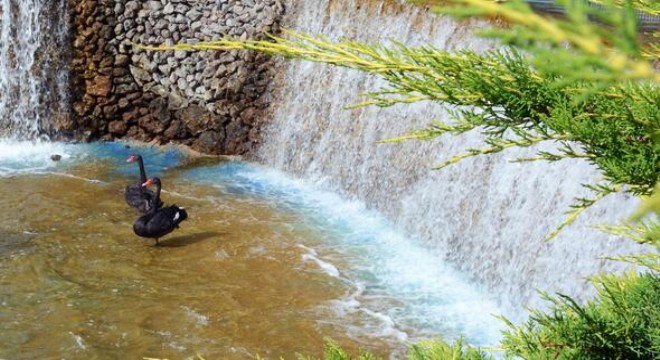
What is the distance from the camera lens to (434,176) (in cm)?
1128

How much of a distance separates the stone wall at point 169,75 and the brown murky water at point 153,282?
2.47 metres

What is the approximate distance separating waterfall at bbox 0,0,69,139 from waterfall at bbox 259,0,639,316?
382 centimetres

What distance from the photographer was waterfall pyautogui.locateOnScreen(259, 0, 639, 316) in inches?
342

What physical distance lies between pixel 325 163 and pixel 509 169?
13.3 ft

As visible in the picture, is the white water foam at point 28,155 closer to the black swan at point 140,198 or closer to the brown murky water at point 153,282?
the brown murky water at point 153,282

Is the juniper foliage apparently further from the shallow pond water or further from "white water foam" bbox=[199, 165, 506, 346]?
"white water foam" bbox=[199, 165, 506, 346]

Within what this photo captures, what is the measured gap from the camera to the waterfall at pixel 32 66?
15188 millimetres

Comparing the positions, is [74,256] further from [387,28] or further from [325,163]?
[387,28]

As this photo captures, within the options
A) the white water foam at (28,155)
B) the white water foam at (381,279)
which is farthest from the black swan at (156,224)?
the white water foam at (28,155)

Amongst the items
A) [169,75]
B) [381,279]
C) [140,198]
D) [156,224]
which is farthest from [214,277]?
[169,75]

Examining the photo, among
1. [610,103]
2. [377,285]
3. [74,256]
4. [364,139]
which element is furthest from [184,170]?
[610,103]

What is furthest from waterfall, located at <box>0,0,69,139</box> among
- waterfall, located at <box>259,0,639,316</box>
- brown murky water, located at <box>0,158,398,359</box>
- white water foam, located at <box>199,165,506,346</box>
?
white water foam, located at <box>199,165,506,346</box>

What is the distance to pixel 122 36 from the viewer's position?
1505 centimetres

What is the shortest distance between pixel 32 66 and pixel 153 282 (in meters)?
7.43
